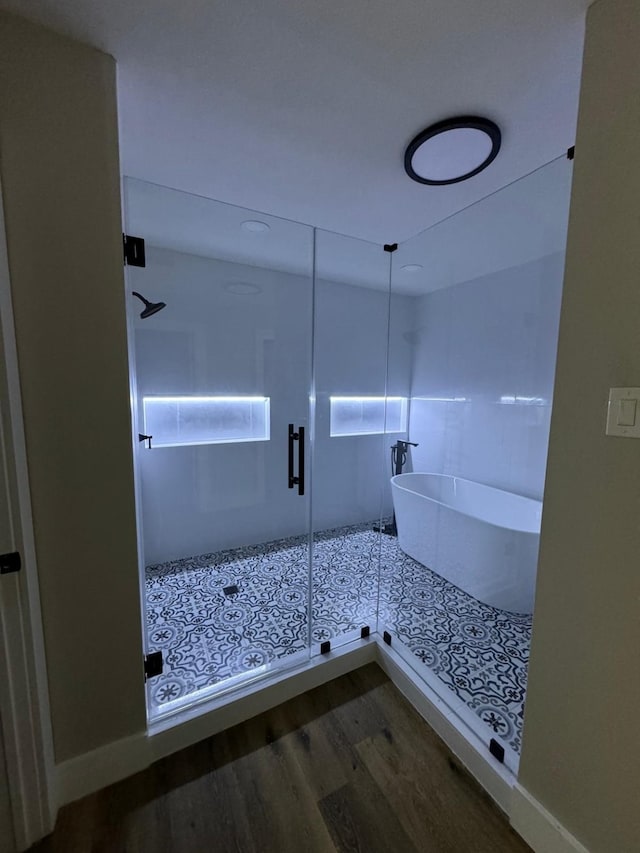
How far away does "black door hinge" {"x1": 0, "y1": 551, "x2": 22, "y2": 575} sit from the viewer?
36.9 inches

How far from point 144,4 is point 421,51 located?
83cm

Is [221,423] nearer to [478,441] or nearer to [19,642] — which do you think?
[19,642]

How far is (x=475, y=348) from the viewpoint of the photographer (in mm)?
2973

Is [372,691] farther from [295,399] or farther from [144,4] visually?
[144,4]

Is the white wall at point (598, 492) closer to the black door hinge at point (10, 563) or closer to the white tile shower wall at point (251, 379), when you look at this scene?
the black door hinge at point (10, 563)

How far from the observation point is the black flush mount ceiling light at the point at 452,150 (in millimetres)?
1276

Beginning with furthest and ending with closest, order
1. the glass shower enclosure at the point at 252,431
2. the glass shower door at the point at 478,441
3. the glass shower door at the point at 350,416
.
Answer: the glass shower door at the point at 350,416
the glass shower enclosure at the point at 252,431
the glass shower door at the point at 478,441

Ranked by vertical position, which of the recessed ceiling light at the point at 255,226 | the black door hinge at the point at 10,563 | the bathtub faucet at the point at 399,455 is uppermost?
the recessed ceiling light at the point at 255,226

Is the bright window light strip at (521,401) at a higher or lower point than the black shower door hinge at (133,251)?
lower

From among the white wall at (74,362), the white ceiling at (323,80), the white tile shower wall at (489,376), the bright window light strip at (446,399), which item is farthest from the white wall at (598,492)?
the bright window light strip at (446,399)

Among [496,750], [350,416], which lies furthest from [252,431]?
[496,750]

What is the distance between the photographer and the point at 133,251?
125 centimetres

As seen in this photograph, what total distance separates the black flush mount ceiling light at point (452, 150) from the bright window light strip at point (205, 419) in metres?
2.11

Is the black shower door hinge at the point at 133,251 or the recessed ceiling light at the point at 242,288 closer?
the black shower door hinge at the point at 133,251
